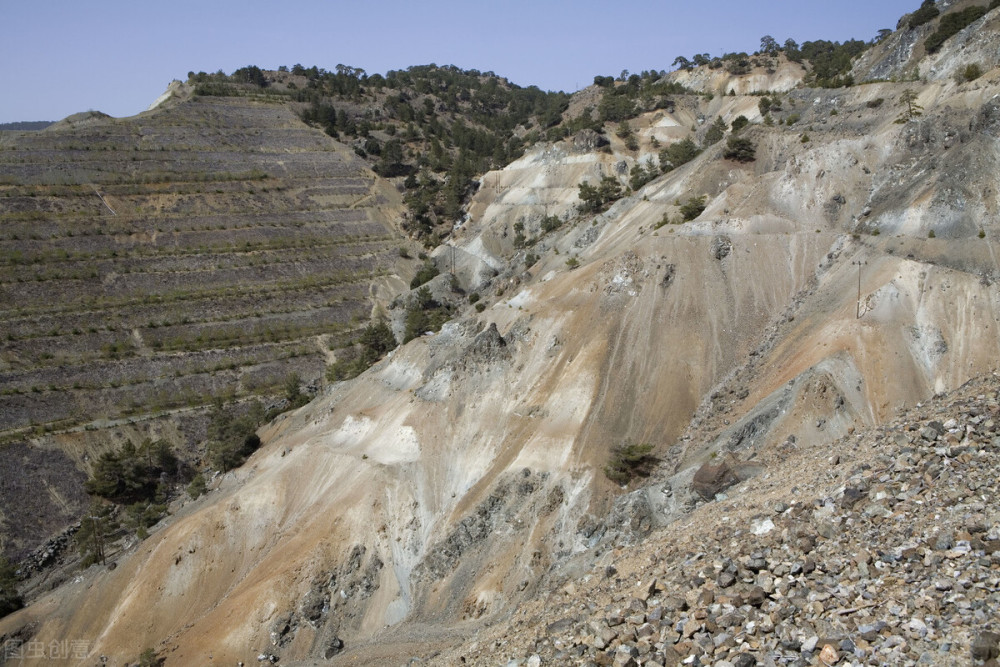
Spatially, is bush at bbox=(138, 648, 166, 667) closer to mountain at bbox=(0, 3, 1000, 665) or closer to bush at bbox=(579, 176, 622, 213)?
mountain at bbox=(0, 3, 1000, 665)

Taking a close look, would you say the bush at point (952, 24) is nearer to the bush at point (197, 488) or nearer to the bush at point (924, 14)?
the bush at point (924, 14)

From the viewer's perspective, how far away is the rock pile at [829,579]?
10.7 metres

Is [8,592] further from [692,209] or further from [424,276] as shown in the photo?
[692,209]

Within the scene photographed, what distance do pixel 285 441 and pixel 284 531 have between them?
384 inches

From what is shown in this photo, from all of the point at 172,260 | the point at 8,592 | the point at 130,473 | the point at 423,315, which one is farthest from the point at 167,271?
the point at 8,592

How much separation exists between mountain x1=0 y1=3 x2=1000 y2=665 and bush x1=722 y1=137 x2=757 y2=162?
0.81 ft

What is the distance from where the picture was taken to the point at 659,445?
33188mm

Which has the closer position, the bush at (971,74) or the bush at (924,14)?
the bush at (971,74)

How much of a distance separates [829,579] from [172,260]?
72497mm

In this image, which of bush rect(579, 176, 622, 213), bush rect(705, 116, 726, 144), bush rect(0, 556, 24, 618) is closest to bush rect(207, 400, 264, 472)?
bush rect(0, 556, 24, 618)

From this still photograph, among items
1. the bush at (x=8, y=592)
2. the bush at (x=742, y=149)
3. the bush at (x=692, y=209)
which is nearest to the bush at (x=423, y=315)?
the bush at (x=692, y=209)

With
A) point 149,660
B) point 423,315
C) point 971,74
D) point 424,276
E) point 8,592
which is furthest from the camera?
point 424,276

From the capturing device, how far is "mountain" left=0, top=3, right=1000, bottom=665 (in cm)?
1452

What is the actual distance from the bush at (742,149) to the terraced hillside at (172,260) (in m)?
39.8
